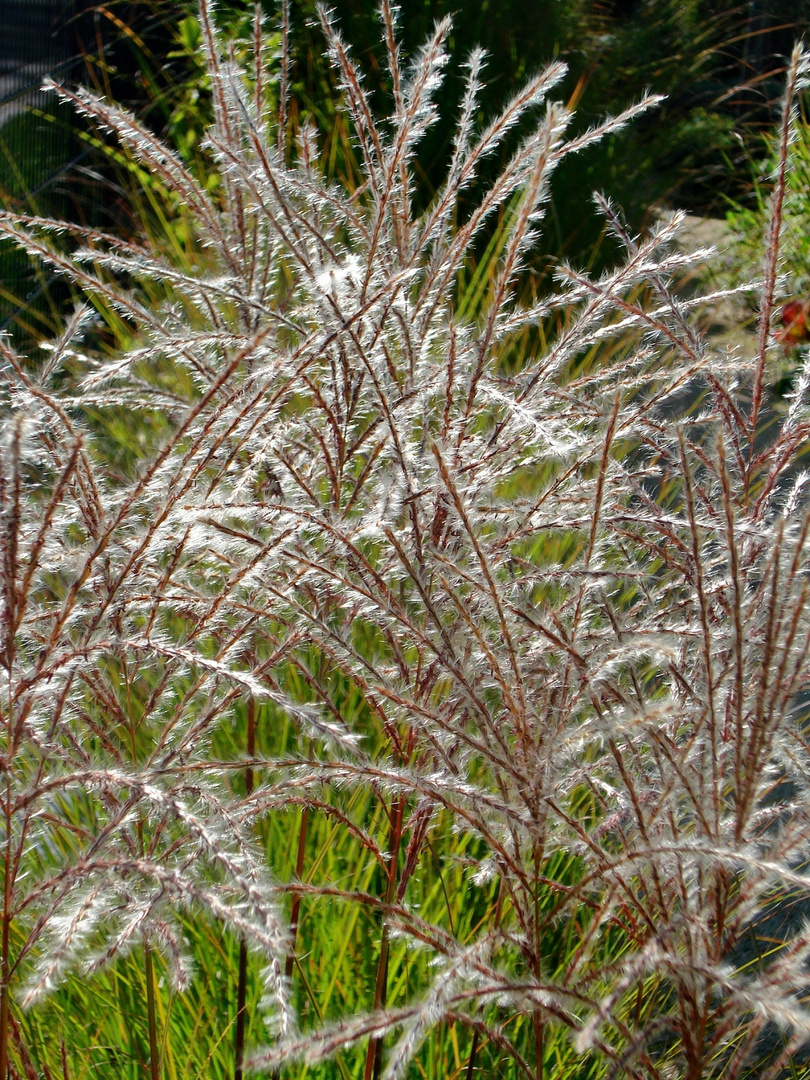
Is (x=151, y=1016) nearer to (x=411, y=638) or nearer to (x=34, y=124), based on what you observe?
(x=411, y=638)

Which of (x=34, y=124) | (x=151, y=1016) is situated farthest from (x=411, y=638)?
(x=34, y=124)

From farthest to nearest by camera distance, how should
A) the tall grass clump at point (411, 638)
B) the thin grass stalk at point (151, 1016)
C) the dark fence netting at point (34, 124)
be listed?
1. the dark fence netting at point (34, 124)
2. the thin grass stalk at point (151, 1016)
3. the tall grass clump at point (411, 638)

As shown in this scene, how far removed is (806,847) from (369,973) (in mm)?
1099

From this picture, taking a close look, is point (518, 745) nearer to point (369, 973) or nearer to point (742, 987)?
point (742, 987)

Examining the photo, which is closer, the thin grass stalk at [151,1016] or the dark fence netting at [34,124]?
the thin grass stalk at [151,1016]

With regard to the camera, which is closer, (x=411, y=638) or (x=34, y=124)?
(x=411, y=638)

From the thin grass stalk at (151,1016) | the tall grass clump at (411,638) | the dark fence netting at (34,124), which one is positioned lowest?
the thin grass stalk at (151,1016)

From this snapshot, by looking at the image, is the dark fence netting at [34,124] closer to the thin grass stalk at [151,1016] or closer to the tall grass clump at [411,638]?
the tall grass clump at [411,638]

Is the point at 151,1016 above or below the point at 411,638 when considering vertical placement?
below

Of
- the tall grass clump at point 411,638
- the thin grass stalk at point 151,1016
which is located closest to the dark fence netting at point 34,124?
the tall grass clump at point 411,638

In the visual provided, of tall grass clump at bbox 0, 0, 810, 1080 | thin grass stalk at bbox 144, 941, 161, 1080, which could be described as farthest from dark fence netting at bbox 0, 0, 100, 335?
thin grass stalk at bbox 144, 941, 161, 1080

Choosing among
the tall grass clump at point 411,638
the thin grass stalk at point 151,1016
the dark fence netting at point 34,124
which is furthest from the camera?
the dark fence netting at point 34,124

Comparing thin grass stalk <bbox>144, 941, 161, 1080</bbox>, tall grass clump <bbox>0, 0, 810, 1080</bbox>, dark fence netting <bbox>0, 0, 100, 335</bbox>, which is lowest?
thin grass stalk <bbox>144, 941, 161, 1080</bbox>

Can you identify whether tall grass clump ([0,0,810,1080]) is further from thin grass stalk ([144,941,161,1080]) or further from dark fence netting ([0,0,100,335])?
dark fence netting ([0,0,100,335])
